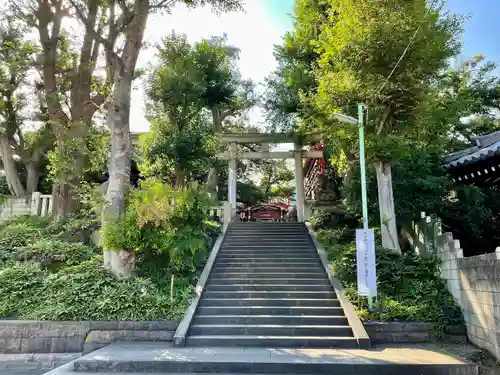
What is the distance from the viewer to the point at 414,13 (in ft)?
27.9

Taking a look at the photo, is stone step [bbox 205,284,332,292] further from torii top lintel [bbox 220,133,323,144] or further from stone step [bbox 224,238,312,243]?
torii top lintel [bbox 220,133,323,144]

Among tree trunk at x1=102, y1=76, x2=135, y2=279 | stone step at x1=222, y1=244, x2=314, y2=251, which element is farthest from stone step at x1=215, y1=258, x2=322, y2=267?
tree trunk at x1=102, y1=76, x2=135, y2=279

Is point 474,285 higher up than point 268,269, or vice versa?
point 268,269

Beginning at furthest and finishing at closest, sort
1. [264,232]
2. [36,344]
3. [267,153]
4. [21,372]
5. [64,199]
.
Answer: [267,153]
[264,232]
[64,199]
[36,344]
[21,372]

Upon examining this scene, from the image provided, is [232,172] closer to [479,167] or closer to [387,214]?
[387,214]

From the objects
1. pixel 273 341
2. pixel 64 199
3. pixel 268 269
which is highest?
pixel 64 199

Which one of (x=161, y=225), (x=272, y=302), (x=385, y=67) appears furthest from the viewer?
(x=385, y=67)

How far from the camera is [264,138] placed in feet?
52.1

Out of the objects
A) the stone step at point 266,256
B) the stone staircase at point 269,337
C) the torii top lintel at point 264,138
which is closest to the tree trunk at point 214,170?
the torii top lintel at point 264,138

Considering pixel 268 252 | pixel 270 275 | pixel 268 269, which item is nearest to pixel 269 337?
pixel 270 275

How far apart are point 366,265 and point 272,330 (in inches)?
90.3

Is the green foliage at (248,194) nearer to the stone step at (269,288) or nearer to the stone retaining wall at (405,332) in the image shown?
the stone step at (269,288)

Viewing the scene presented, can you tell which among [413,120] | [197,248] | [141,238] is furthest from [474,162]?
[141,238]

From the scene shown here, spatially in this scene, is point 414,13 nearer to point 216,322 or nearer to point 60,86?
point 216,322
